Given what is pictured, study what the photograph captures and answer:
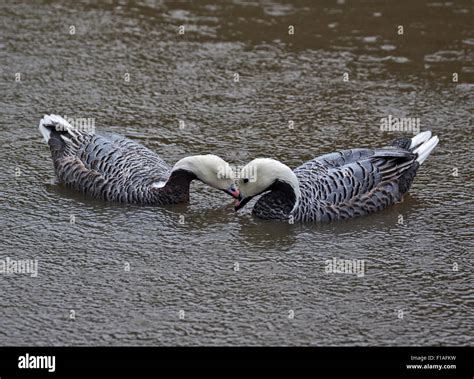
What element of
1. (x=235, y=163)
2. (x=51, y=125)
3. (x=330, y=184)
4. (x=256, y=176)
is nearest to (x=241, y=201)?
(x=256, y=176)

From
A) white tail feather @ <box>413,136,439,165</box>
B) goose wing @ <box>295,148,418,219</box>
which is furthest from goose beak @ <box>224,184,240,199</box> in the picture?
white tail feather @ <box>413,136,439,165</box>

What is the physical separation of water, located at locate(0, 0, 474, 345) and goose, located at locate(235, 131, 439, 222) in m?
0.13

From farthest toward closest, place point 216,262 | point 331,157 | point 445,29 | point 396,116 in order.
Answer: point 445,29 < point 396,116 < point 331,157 < point 216,262

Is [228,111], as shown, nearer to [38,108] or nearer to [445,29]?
[38,108]

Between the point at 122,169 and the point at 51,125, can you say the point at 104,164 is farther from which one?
the point at 51,125

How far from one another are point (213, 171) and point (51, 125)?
1899mm

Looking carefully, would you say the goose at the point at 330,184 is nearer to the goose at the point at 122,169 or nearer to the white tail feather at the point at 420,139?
the white tail feather at the point at 420,139

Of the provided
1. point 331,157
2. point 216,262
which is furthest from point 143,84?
point 216,262

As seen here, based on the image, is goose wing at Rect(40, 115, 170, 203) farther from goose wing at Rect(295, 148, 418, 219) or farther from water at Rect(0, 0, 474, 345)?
goose wing at Rect(295, 148, 418, 219)

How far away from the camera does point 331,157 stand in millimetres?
9492

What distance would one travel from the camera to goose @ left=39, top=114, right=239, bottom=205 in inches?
362

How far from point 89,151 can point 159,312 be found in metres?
2.63

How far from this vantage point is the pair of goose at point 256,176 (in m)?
9.08

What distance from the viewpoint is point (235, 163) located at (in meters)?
10.3
